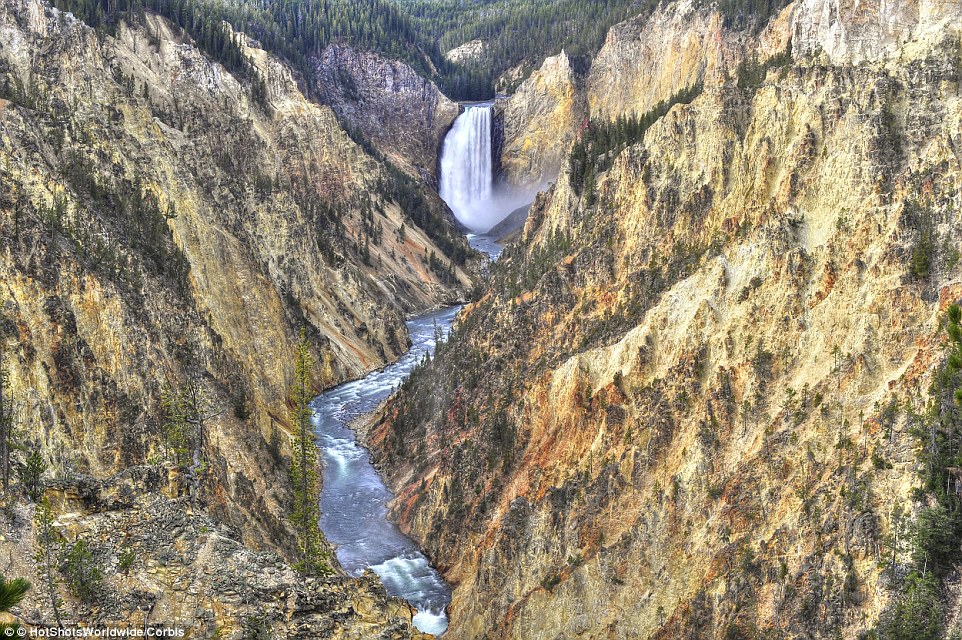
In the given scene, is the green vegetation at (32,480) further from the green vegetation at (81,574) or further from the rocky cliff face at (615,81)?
the rocky cliff face at (615,81)

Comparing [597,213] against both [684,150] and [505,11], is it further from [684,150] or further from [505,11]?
[505,11]

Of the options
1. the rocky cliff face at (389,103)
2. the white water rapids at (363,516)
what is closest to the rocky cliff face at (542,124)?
the rocky cliff face at (389,103)

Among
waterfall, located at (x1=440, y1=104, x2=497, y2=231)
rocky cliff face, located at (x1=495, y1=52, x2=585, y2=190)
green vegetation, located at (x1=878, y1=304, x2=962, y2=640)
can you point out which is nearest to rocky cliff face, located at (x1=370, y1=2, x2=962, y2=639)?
green vegetation, located at (x1=878, y1=304, x2=962, y2=640)

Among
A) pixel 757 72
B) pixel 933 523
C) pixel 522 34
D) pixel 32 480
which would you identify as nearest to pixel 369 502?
pixel 757 72

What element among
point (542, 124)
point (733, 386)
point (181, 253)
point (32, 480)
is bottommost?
point (733, 386)

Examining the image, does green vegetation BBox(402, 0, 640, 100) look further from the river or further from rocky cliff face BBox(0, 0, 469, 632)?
the river

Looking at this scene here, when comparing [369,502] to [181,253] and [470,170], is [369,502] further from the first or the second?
[470,170]

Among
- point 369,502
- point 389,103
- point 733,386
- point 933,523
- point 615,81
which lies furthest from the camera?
point 389,103
